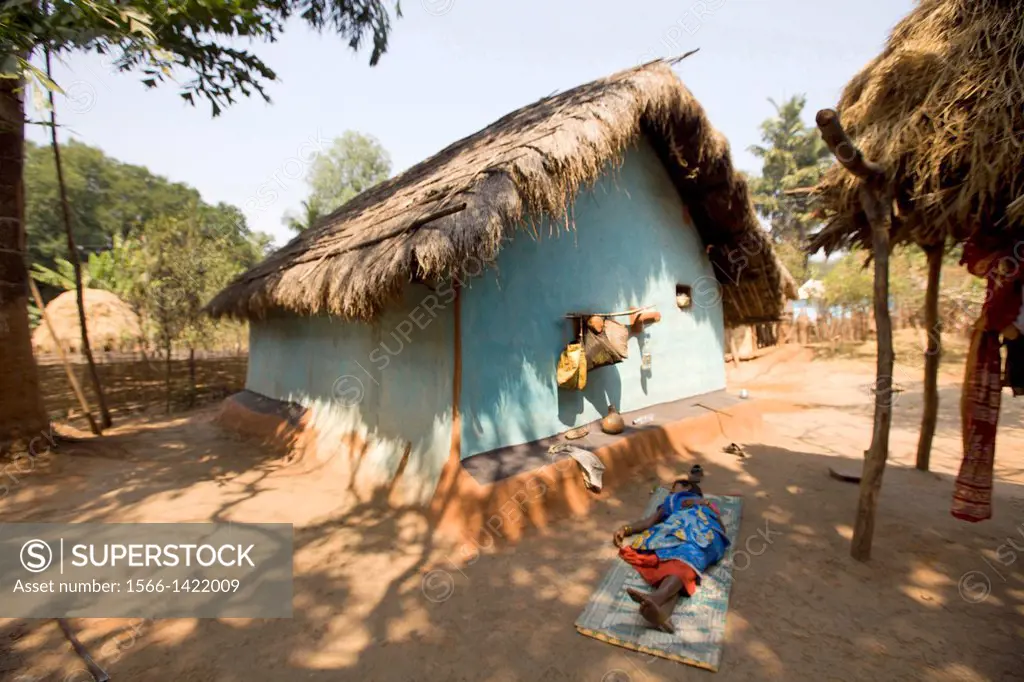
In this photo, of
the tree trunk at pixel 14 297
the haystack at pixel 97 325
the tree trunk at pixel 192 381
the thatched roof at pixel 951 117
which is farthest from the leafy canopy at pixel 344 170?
the thatched roof at pixel 951 117

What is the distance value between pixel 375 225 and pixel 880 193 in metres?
4.42

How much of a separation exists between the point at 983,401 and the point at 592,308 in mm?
3179

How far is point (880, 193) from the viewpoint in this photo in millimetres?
3016

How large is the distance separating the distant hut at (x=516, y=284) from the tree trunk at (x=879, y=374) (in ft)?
7.09

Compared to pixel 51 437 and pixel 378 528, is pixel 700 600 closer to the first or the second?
pixel 378 528

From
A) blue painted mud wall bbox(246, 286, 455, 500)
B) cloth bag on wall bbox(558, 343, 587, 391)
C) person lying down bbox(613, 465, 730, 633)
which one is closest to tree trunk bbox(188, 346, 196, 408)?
blue painted mud wall bbox(246, 286, 455, 500)

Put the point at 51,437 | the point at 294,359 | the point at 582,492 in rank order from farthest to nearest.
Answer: the point at 294,359 < the point at 51,437 < the point at 582,492

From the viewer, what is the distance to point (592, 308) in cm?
510

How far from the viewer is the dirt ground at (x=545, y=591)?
2.30 m

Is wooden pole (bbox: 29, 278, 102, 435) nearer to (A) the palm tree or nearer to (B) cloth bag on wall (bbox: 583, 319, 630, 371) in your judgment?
(B) cloth bag on wall (bbox: 583, 319, 630, 371)

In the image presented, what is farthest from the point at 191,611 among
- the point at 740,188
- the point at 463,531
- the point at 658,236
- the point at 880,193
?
the point at 740,188

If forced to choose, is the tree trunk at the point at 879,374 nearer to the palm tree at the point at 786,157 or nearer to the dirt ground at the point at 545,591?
the dirt ground at the point at 545,591

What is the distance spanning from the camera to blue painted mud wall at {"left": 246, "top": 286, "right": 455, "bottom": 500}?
4066 millimetres

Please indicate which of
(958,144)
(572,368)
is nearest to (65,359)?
(572,368)
